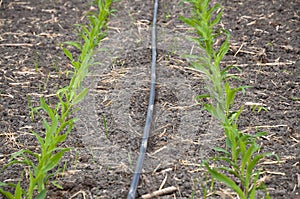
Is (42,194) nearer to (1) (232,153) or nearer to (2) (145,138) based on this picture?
(2) (145,138)

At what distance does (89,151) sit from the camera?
273cm

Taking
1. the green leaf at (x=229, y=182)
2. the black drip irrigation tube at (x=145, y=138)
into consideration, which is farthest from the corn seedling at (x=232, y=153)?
the black drip irrigation tube at (x=145, y=138)

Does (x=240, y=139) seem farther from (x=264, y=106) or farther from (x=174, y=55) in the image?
(x=174, y=55)

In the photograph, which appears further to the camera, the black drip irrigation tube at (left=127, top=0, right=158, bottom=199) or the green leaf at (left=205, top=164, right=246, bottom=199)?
the black drip irrigation tube at (left=127, top=0, right=158, bottom=199)

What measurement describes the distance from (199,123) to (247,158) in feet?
2.46

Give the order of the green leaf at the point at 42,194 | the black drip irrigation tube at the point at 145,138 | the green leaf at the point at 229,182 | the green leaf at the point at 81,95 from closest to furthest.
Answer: the green leaf at the point at 229,182, the green leaf at the point at 42,194, the black drip irrigation tube at the point at 145,138, the green leaf at the point at 81,95

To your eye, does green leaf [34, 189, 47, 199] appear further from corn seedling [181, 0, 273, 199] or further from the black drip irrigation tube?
corn seedling [181, 0, 273, 199]

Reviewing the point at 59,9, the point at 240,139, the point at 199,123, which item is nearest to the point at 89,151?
the point at 199,123

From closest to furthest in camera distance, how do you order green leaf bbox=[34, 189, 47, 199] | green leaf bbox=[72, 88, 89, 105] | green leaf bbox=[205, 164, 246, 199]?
1. green leaf bbox=[205, 164, 246, 199]
2. green leaf bbox=[34, 189, 47, 199]
3. green leaf bbox=[72, 88, 89, 105]

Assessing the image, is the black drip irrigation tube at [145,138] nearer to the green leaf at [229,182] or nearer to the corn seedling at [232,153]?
the corn seedling at [232,153]

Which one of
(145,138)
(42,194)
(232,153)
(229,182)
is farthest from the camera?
(145,138)

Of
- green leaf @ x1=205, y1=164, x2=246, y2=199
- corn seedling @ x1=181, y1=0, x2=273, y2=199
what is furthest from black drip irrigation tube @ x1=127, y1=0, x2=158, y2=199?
green leaf @ x1=205, y1=164, x2=246, y2=199

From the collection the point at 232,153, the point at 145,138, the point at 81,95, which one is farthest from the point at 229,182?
the point at 81,95

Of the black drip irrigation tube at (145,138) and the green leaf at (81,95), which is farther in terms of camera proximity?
the green leaf at (81,95)
